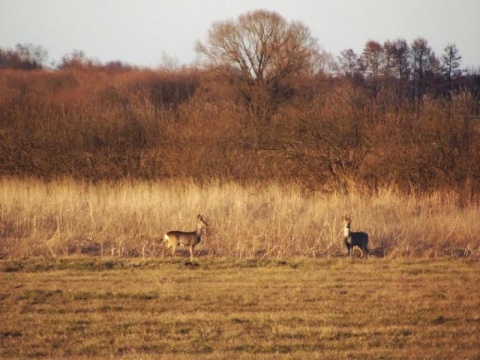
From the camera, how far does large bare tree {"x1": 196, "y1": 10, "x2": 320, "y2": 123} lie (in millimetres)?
40219

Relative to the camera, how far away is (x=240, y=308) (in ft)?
24.1

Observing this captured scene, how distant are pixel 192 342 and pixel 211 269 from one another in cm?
349

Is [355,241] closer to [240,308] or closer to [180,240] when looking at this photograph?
[180,240]

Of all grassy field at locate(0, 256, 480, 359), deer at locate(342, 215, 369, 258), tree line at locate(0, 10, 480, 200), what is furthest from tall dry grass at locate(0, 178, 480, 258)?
tree line at locate(0, 10, 480, 200)

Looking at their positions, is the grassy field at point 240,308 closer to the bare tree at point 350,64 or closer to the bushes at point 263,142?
the bushes at point 263,142

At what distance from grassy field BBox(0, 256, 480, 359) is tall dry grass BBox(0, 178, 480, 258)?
2.89 feet

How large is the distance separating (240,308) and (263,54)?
35.3m

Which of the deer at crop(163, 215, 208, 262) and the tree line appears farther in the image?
the tree line

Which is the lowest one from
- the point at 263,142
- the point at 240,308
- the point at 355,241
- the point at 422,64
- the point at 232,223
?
the point at 240,308

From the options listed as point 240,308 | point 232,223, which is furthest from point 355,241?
point 240,308

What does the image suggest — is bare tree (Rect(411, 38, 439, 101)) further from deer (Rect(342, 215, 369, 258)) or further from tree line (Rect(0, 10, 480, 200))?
deer (Rect(342, 215, 369, 258))

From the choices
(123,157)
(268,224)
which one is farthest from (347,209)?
(123,157)

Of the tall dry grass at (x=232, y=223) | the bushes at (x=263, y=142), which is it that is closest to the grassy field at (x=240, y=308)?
the tall dry grass at (x=232, y=223)

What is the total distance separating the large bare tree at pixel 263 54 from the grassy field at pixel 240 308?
98.0 ft
